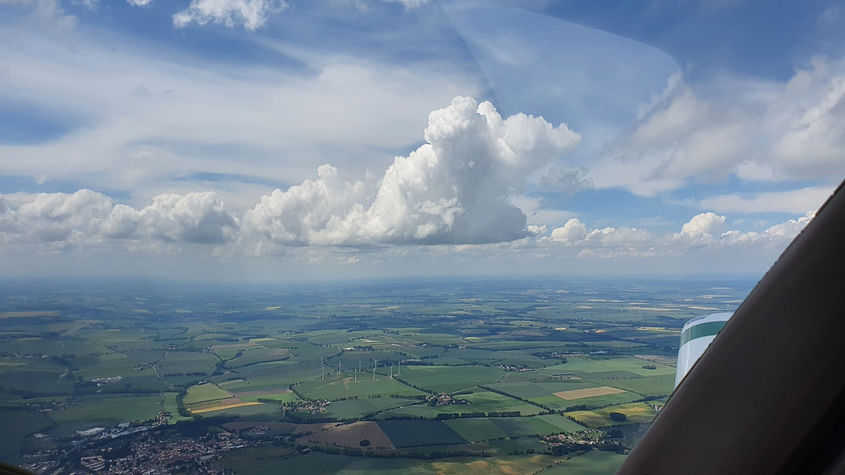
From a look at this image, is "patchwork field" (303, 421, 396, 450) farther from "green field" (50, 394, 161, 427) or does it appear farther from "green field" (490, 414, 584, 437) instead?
"green field" (50, 394, 161, 427)

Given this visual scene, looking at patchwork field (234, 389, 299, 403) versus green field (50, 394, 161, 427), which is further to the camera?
patchwork field (234, 389, 299, 403)

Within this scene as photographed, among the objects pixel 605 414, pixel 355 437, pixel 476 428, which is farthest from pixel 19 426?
pixel 605 414

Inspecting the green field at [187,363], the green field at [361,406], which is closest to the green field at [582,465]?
the green field at [361,406]

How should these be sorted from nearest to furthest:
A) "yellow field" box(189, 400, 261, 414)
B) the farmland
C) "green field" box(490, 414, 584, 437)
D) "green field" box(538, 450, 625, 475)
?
"green field" box(538, 450, 625, 475) → the farmland → "green field" box(490, 414, 584, 437) → "yellow field" box(189, 400, 261, 414)

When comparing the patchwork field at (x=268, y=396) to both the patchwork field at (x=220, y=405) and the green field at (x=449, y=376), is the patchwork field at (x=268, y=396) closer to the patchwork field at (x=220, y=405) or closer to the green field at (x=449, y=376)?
the patchwork field at (x=220, y=405)

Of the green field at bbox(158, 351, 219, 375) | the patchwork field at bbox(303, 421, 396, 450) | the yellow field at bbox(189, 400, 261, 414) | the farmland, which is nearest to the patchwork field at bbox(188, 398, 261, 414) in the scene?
the yellow field at bbox(189, 400, 261, 414)

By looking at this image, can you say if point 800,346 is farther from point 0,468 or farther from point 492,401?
point 492,401

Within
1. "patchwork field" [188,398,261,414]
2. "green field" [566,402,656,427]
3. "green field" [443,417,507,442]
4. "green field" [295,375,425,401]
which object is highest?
"green field" [566,402,656,427]
